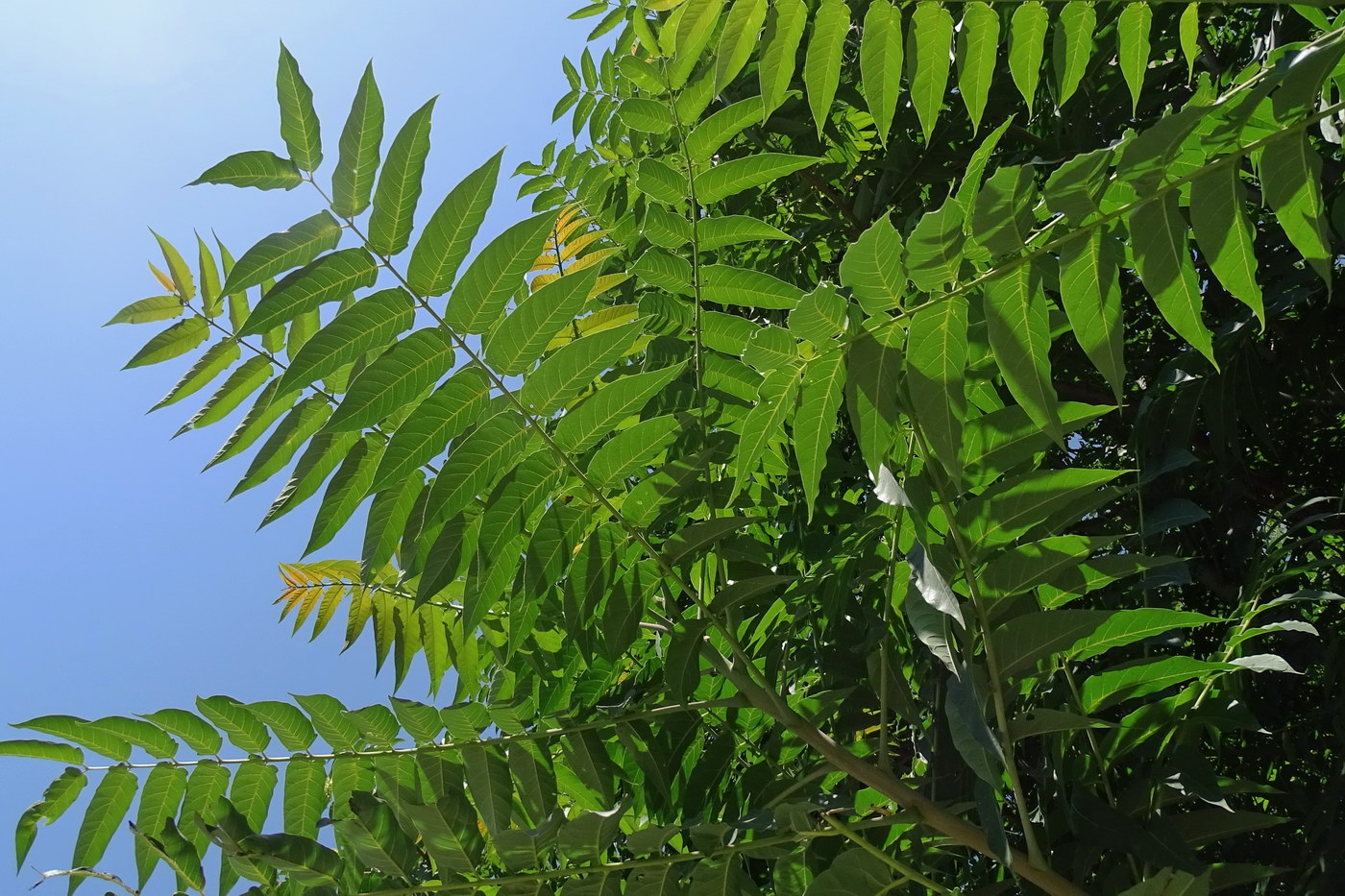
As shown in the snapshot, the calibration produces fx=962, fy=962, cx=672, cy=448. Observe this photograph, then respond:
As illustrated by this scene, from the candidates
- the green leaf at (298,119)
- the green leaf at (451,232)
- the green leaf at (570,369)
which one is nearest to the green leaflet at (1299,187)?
the green leaf at (570,369)

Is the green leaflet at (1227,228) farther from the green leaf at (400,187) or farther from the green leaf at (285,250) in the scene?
the green leaf at (285,250)

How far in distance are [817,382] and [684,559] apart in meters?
0.29

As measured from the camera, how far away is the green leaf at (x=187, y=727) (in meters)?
1.15

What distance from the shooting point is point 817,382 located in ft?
3.02

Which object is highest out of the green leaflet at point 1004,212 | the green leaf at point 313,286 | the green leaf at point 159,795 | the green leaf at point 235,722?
the green leaf at point 313,286

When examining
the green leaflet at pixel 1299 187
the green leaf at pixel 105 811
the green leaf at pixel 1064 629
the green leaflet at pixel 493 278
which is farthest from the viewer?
the green leaf at pixel 105 811

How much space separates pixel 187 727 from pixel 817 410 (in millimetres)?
841

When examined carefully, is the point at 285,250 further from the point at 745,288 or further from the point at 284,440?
the point at 745,288

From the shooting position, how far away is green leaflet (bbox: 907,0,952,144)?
1002mm

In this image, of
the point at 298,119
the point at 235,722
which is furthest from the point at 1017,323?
the point at 235,722

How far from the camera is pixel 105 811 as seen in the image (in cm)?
118

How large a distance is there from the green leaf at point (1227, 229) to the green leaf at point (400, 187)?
0.70 metres

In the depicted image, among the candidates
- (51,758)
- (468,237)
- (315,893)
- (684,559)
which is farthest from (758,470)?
(51,758)

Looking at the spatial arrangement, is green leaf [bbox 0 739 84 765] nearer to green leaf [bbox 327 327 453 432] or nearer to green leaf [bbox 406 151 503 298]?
green leaf [bbox 327 327 453 432]
